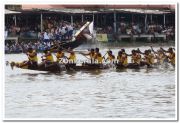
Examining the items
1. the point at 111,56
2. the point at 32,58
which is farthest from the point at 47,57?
the point at 111,56

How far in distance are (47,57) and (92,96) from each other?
1.43 m

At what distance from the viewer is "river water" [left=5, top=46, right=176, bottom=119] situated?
19.6 ft

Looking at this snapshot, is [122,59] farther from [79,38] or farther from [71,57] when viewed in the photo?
[79,38]

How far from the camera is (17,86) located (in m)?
6.45

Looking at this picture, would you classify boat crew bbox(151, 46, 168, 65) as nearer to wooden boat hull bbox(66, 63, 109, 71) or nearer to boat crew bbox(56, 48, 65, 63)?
wooden boat hull bbox(66, 63, 109, 71)

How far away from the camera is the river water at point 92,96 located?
19.6 feet

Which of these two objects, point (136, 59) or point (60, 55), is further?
point (136, 59)

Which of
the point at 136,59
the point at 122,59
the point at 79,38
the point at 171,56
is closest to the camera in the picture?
the point at 171,56

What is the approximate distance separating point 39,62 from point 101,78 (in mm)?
1071

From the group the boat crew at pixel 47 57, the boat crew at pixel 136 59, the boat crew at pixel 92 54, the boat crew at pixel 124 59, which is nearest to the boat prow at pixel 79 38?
the boat crew at pixel 92 54

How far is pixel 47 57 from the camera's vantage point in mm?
7695

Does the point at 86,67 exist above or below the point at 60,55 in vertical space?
below

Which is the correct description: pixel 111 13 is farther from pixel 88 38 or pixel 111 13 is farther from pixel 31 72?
pixel 31 72

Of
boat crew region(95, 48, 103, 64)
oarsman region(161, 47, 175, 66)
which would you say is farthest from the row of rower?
oarsman region(161, 47, 175, 66)
